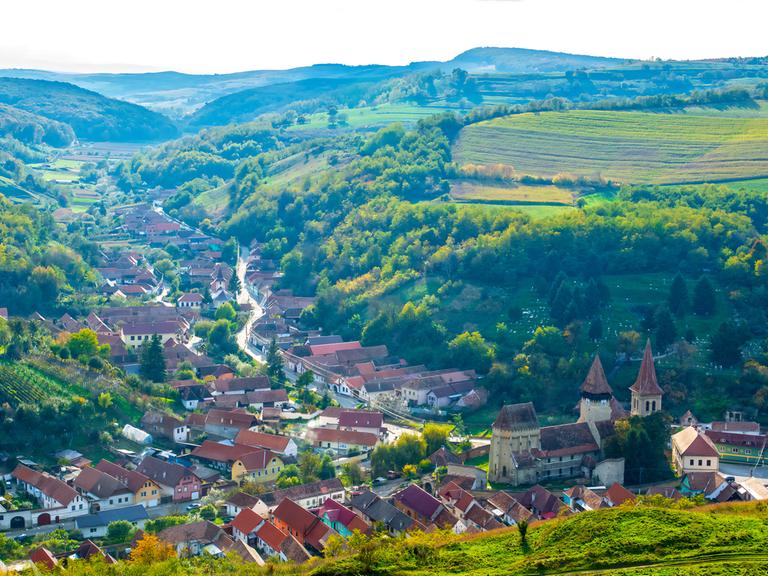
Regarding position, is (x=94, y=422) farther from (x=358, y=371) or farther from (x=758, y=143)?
(x=758, y=143)

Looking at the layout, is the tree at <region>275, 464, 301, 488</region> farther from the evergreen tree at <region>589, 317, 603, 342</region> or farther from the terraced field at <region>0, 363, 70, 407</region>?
the evergreen tree at <region>589, 317, 603, 342</region>

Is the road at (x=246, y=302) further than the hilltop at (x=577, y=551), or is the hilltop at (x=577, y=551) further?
the road at (x=246, y=302)

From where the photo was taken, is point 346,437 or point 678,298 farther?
point 678,298

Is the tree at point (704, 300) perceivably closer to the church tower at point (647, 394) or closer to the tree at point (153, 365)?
the church tower at point (647, 394)

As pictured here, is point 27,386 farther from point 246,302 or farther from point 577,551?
point 246,302

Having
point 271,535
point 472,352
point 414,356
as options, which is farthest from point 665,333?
point 271,535

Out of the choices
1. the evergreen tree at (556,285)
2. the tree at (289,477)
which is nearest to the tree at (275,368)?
the tree at (289,477)
